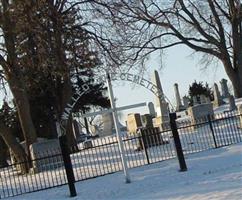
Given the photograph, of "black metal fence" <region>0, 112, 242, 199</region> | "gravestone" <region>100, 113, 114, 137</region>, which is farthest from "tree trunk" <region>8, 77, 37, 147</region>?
"gravestone" <region>100, 113, 114, 137</region>

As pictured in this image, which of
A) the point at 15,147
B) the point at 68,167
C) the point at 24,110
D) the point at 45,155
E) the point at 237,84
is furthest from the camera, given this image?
the point at 237,84

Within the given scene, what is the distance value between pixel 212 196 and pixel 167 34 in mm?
32023

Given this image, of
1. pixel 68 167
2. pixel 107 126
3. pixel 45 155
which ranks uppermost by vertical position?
pixel 107 126

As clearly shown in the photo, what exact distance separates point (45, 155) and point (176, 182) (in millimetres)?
8683

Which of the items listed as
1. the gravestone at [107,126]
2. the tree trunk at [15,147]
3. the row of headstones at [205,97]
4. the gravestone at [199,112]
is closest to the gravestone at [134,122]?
the gravestone at [199,112]

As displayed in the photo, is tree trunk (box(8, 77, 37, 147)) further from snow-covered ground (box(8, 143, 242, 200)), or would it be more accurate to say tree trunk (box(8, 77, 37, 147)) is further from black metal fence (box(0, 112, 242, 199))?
snow-covered ground (box(8, 143, 242, 200))

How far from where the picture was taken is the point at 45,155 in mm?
21094

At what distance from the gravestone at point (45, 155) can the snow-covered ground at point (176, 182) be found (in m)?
3.89

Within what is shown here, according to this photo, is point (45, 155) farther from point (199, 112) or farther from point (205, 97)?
point (205, 97)

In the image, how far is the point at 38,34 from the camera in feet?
72.9

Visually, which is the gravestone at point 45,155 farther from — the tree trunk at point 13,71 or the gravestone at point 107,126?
the gravestone at point 107,126

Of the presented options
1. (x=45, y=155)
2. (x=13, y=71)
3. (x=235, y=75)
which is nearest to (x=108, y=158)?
(x=45, y=155)

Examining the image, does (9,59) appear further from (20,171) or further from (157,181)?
(157,181)

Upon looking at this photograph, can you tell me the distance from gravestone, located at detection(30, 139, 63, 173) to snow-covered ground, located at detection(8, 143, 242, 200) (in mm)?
3894
